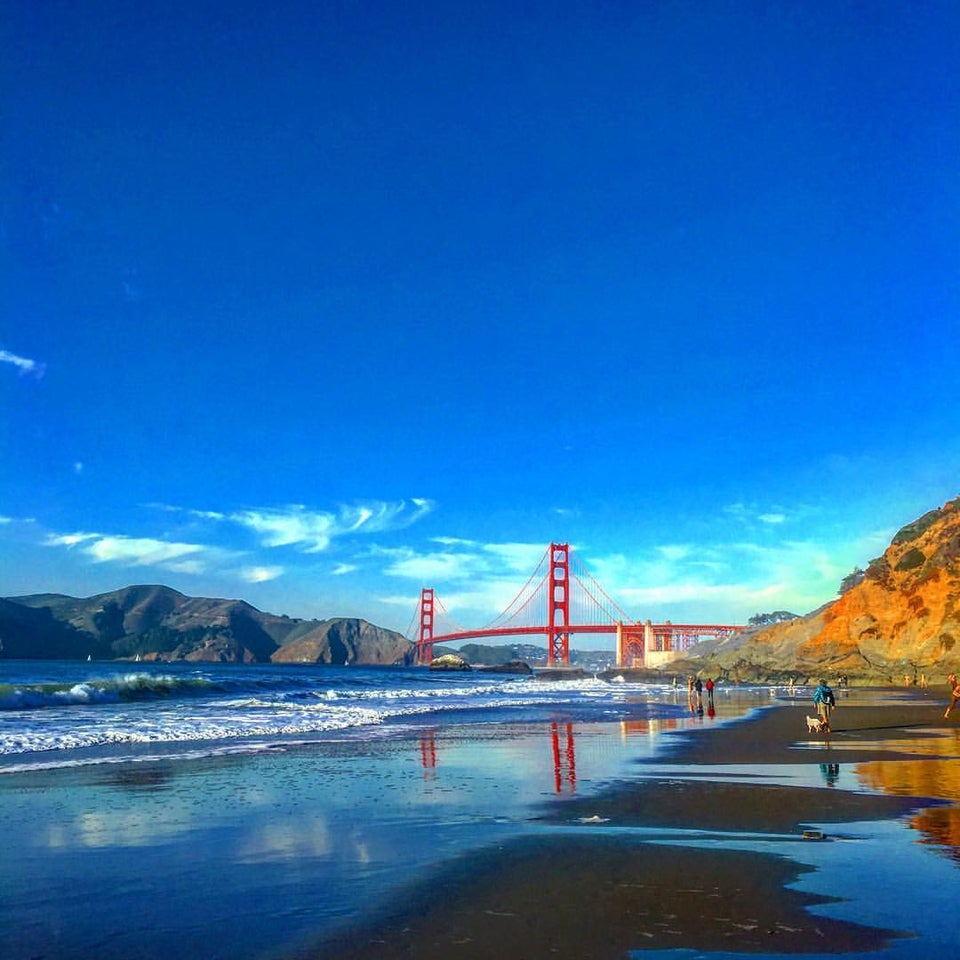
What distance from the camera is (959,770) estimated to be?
12508 millimetres

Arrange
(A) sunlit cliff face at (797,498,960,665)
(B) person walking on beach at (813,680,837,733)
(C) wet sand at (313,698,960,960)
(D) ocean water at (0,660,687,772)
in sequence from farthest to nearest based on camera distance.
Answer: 1. (A) sunlit cliff face at (797,498,960,665)
2. (B) person walking on beach at (813,680,837,733)
3. (D) ocean water at (0,660,687,772)
4. (C) wet sand at (313,698,960,960)

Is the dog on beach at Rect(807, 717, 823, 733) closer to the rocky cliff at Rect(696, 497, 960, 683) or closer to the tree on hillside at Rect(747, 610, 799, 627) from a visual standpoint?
the rocky cliff at Rect(696, 497, 960, 683)

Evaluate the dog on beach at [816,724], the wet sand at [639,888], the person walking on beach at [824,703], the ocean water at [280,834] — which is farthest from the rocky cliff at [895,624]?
the wet sand at [639,888]

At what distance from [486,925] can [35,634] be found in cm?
19611

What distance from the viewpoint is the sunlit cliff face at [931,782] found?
7.97 meters

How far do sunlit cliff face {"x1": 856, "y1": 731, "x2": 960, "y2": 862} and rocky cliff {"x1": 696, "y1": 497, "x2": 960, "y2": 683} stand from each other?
39.7m

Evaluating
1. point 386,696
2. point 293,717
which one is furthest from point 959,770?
point 386,696

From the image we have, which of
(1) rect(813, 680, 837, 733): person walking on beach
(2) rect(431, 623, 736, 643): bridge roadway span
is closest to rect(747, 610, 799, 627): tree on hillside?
(2) rect(431, 623, 736, 643): bridge roadway span

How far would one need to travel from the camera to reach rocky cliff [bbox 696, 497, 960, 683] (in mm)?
52469

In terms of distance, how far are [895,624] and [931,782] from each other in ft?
177

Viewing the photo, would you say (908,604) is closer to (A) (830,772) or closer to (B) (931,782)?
(A) (830,772)

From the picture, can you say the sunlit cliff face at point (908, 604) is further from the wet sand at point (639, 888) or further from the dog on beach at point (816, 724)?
the wet sand at point (639, 888)

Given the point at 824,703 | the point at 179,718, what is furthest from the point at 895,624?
the point at 179,718

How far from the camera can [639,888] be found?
6.19 meters
